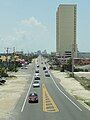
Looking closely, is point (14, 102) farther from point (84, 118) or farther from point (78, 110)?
point (84, 118)

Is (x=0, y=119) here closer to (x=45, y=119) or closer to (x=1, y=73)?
(x=45, y=119)

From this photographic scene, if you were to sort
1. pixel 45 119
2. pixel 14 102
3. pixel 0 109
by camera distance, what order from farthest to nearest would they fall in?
pixel 14 102, pixel 0 109, pixel 45 119

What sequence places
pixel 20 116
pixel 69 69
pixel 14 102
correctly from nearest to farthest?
pixel 20 116 < pixel 14 102 < pixel 69 69

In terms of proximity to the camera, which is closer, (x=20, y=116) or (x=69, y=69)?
(x=20, y=116)

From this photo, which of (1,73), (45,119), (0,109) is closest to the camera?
(45,119)

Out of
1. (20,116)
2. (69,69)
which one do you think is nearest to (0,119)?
(20,116)

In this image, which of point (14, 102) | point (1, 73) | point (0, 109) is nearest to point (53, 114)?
point (0, 109)

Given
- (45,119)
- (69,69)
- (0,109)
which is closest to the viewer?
(45,119)

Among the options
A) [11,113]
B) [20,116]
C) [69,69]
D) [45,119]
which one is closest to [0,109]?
[11,113]

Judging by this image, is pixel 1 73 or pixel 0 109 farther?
pixel 1 73
